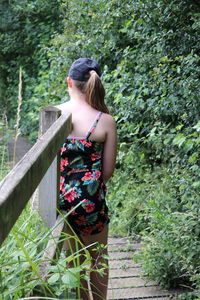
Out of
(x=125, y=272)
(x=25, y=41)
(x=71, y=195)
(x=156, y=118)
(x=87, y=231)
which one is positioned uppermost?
(x=25, y=41)

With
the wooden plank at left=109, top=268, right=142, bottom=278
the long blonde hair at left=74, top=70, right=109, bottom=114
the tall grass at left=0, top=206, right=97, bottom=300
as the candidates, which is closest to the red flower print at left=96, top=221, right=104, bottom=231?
the long blonde hair at left=74, top=70, right=109, bottom=114

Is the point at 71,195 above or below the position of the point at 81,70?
below

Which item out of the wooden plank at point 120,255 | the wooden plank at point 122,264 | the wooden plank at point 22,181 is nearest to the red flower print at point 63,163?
the wooden plank at point 22,181

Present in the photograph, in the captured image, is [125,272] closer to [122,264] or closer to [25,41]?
[122,264]

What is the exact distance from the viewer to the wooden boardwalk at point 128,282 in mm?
3980

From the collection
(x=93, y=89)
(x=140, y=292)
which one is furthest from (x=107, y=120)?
(x=140, y=292)

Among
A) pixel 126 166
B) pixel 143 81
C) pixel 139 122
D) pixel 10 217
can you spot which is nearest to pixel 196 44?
pixel 143 81

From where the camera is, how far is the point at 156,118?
582 centimetres

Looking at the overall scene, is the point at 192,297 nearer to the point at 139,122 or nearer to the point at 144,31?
the point at 139,122

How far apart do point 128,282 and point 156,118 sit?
2080 mm

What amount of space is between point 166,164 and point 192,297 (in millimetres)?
2471

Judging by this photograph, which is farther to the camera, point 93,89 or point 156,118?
point 156,118

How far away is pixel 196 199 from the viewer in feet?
14.4

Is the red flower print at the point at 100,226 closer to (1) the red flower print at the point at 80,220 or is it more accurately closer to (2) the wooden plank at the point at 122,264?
(1) the red flower print at the point at 80,220
